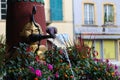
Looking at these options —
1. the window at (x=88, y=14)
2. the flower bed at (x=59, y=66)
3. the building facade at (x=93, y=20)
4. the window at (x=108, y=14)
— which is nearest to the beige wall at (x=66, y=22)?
the building facade at (x=93, y=20)

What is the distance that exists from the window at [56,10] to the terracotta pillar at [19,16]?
25799 millimetres

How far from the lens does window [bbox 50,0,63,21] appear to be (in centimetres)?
3397

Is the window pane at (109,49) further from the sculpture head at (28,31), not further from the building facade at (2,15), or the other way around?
the sculpture head at (28,31)

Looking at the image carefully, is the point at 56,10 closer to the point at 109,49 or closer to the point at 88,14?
the point at 88,14

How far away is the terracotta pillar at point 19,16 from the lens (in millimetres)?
7672

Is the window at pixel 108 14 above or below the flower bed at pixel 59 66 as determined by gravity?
above

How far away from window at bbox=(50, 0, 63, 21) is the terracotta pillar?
25.8 metres

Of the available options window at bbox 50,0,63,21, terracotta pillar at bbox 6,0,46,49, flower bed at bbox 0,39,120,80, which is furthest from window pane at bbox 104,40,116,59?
terracotta pillar at bbox 6,0,46,49

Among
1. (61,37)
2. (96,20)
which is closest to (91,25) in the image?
(96,20)

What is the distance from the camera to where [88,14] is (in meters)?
38.2

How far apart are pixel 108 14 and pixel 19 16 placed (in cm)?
3163

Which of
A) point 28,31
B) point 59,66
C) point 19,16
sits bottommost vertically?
point 59,66

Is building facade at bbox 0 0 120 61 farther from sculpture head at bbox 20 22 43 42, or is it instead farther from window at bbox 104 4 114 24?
sculpture head at bbox 20 22 43 42

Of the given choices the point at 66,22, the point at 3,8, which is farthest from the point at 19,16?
the point at 66,22
